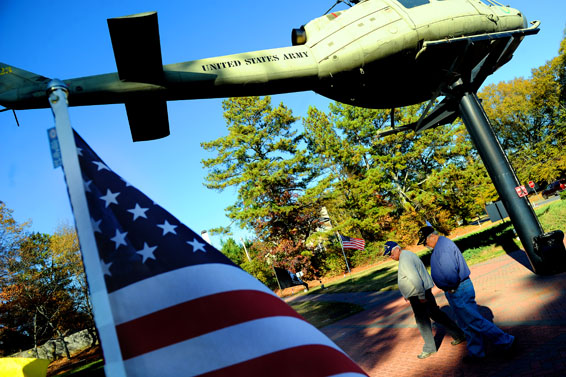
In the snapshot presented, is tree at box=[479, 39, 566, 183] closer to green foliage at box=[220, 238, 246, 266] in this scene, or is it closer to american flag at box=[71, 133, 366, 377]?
american flag at box=[71, 133, 366, 377]

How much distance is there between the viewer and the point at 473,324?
437cm

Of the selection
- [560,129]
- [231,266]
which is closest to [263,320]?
[231,266]

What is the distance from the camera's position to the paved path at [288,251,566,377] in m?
4.07

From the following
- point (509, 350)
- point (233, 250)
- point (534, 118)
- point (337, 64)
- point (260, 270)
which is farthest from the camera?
point (233, 250)

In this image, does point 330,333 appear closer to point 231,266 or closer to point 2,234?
point 231,266

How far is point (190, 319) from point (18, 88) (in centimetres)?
334

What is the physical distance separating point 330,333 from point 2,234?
24.3 metres

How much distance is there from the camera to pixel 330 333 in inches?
347

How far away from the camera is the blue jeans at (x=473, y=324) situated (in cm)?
429

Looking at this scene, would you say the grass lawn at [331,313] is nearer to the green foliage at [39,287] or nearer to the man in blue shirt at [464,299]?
the man in blue shirt at [464,299]

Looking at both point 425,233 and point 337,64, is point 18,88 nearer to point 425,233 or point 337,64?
point 337,64

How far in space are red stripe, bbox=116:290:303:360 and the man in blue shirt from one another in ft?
12.4

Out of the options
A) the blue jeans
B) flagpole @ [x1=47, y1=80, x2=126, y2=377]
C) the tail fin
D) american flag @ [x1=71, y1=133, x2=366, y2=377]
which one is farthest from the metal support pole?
the tail fin

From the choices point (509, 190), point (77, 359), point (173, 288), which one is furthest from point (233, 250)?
point (173, 288)
